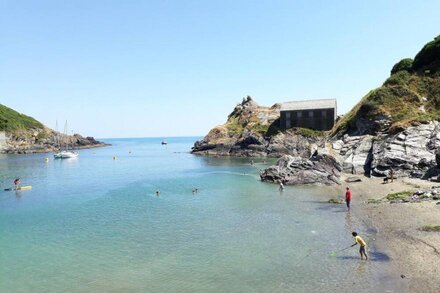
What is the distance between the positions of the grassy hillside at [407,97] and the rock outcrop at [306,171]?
49.8ft

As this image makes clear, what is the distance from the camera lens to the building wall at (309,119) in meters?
113

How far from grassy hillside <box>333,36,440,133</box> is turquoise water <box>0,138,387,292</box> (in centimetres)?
3134

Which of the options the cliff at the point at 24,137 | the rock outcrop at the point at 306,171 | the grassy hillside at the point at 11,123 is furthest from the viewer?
the grassy hillside at the point at 11,123

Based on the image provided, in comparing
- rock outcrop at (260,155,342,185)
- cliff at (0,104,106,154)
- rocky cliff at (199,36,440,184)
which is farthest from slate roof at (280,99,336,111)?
cliff at (0,104,106,154)

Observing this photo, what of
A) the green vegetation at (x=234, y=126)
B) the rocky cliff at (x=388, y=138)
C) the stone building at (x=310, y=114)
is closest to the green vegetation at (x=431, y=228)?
the rocky cliff at (x=388, y=138)

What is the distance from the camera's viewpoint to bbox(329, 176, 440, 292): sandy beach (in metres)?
21.3

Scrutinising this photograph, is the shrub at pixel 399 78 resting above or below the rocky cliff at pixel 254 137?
above

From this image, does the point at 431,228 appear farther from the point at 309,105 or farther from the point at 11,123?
the point at 11,123

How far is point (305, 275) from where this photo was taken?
23531 millimetres

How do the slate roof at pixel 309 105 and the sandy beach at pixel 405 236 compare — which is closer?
the sandy beach at pixel 405 236

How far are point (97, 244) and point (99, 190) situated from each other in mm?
32295

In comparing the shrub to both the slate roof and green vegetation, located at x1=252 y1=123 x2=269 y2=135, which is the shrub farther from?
green vegetation, located at x1=252 y1=123 x2=269 y2=135

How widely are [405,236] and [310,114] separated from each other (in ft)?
294

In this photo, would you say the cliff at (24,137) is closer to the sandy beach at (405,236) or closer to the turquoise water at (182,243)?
the turquoise water at (182,243)
